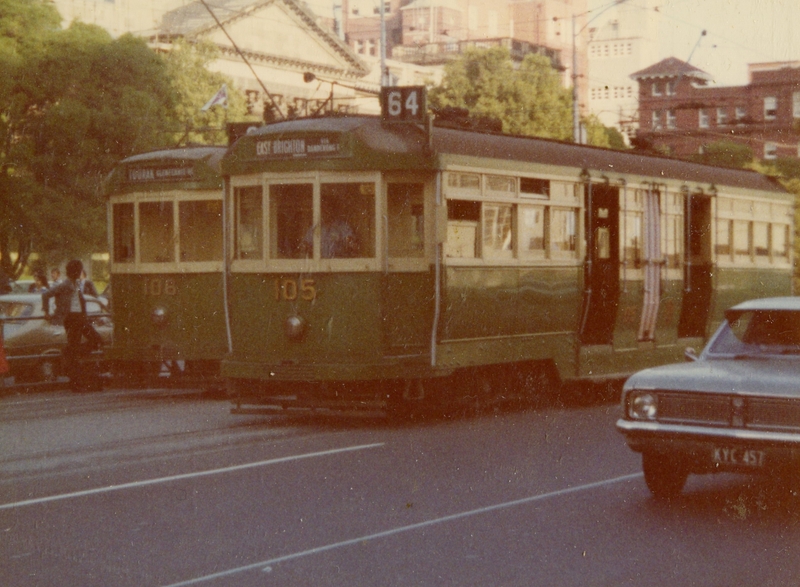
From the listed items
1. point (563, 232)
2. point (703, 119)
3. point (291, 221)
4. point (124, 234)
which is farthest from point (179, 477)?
point (703, 119)

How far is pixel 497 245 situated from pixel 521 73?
54.3 meters

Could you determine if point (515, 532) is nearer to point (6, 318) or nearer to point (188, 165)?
point (188, 165)

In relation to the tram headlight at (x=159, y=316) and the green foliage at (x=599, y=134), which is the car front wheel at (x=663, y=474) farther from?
the green foliage at (x=599, y=134)

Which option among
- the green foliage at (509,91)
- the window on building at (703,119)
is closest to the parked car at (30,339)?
the green foliage at (509,91)

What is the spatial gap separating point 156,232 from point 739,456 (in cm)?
1175

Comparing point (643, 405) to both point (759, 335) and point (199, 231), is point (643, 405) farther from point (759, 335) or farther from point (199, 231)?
point (199, 231)

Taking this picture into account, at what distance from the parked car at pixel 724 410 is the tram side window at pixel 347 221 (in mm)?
5468

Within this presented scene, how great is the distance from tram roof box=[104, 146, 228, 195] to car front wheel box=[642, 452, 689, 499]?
32.2 feet

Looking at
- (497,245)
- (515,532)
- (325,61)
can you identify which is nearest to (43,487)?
(515,532)

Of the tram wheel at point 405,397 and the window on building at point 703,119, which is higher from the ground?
the window on building at point 703,119

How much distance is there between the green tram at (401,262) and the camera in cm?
1556

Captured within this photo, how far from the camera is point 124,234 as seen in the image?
20250mm

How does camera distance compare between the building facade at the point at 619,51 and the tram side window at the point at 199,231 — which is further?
the building facade at the point at 619,51

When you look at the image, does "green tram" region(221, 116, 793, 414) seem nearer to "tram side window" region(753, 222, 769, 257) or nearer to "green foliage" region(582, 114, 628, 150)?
"tram side window" region(753, 222, 769, 257)
